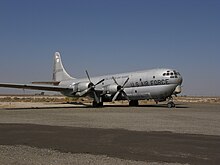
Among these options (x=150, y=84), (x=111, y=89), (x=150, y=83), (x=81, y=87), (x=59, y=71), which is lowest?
(x=111, y=89)

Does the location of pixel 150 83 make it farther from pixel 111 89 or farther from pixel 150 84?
pixel 111 89

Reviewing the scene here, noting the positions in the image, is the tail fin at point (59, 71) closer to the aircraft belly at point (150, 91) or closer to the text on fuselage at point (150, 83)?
the aircraft belly at point (150, 91)

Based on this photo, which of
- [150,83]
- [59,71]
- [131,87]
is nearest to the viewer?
[150,83]

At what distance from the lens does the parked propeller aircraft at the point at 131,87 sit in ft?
111

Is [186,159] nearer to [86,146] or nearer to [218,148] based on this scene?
[218,148]

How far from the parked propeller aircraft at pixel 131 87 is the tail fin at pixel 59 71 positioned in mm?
9730

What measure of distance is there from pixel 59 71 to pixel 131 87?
1920cm

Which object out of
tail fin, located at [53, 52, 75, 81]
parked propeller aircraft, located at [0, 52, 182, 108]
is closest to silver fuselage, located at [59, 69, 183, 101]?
parked propeller aircraft, located at [0, 52, 182, 108]

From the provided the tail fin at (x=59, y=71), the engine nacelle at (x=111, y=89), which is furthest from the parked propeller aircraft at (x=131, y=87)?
the tail fin at (x=59, y=71)

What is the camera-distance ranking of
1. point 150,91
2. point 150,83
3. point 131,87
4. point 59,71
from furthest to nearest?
point 59,71 → point 131,87 → point 150,83 → point 150,91

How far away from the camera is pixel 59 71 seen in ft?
170

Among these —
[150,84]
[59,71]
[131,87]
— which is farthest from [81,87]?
[59,71]

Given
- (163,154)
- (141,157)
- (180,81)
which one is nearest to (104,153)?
(141,157)

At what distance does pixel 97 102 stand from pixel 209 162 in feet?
101
